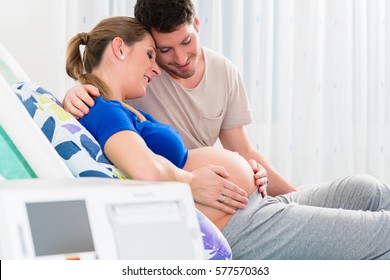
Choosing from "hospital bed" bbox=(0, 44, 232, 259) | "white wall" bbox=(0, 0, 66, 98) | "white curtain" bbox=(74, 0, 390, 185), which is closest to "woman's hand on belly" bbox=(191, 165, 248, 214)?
"hospital bed" bbox=(0, 44, 232, 259)

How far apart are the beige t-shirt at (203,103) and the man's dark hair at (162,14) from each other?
9.1 inches

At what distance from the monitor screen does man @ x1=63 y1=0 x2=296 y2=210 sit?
1093 mm

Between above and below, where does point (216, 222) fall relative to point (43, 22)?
below

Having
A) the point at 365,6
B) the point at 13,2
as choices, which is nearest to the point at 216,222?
the point at 13,2

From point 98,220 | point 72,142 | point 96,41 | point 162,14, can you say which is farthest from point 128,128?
point 98,220

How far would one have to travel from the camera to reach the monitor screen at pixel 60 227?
700 mm

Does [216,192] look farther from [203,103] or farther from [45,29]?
[45,29]

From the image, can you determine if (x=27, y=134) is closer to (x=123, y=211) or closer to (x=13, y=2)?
(x=123, y=211)

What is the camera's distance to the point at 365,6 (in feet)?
11.5

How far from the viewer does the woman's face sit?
70.4 inches

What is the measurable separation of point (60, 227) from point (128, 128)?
2.58ft

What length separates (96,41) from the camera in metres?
1.79

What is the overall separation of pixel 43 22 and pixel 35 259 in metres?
2.38

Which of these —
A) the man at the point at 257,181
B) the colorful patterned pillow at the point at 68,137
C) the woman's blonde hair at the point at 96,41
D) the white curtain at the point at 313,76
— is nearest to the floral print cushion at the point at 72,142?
the colorful patterned pillow at the point at 68,137
